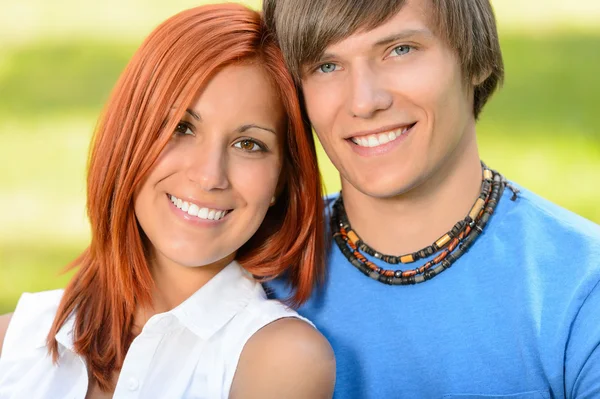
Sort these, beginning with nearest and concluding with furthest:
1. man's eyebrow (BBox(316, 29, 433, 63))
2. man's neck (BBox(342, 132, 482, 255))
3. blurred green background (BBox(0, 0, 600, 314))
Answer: man's eyebrow (BBox(316, 29, 433, 63)) → man's neck (BBox(342, 132, 482, 255)) → blurred green background (BBox(0, 0, 600, 314))

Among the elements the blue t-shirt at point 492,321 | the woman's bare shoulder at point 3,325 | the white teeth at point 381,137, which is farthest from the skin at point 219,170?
the woman's bare shoulder at point 3,325

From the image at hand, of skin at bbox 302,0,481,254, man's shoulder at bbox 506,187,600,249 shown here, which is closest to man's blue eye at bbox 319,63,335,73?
skin at bbox 302,0,481,254

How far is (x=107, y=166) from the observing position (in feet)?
7.68

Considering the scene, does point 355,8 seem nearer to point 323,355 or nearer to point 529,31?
point 323,355

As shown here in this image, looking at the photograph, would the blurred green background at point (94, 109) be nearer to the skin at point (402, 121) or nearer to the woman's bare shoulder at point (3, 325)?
the woman's bare shoulder at point (3, 325)

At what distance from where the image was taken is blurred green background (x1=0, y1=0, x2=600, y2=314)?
4.82 metres

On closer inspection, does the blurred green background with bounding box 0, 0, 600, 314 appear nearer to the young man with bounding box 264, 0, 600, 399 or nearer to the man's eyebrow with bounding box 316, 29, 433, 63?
the young man with bounding box 264, 0, 600, 399

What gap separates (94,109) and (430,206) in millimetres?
3817

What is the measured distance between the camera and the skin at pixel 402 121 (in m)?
2.22

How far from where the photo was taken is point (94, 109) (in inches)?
228

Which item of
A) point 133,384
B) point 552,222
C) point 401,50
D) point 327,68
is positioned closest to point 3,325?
point 133,384

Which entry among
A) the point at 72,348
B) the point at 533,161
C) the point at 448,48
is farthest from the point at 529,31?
the point at 72,348

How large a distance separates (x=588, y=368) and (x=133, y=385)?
44.8 inches

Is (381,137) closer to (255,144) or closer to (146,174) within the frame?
(255,144)
